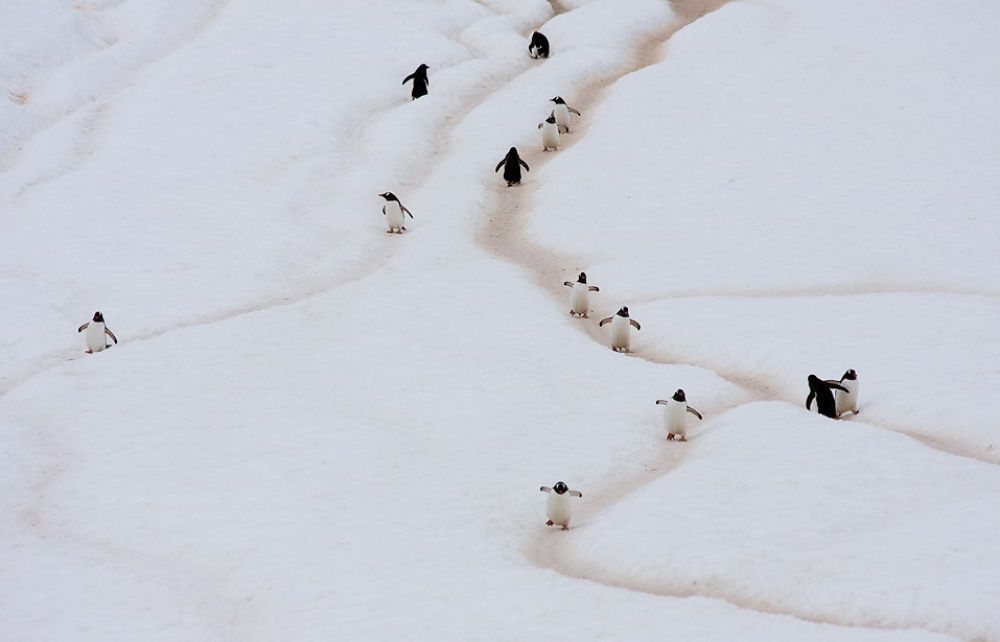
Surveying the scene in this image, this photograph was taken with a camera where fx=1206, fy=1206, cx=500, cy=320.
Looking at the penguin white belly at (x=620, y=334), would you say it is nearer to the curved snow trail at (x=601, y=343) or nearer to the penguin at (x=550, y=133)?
the curved snow trail at (x=601, y=343)

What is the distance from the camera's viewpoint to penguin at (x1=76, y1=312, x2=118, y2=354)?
89.9ft

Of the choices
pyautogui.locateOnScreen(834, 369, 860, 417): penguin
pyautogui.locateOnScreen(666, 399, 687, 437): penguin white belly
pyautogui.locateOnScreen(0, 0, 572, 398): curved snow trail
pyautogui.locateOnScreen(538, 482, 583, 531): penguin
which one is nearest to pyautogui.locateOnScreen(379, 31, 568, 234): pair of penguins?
pyautogui.locateOnScreen(0, 0, 572, 398): curved snow trail

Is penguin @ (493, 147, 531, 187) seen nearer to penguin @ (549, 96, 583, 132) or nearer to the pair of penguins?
the pair of penguins

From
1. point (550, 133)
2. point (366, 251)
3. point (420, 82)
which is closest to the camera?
point (366, 251)

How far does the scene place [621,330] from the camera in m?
26.5

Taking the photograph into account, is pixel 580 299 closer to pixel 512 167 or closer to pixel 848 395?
pixel 848 395

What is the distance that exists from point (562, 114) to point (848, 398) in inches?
857

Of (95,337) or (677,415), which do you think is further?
(95,337)

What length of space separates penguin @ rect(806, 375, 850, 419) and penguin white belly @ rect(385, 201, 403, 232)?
14.8 metres

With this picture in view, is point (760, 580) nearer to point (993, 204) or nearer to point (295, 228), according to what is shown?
point (993, 204)

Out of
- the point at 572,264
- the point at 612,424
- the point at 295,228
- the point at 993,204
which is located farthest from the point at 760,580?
the point at 295,228

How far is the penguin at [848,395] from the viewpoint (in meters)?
22.7

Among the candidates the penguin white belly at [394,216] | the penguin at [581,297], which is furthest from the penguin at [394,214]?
the penguin at [581,297]

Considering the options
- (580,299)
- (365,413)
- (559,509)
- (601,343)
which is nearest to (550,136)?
(580,299)
